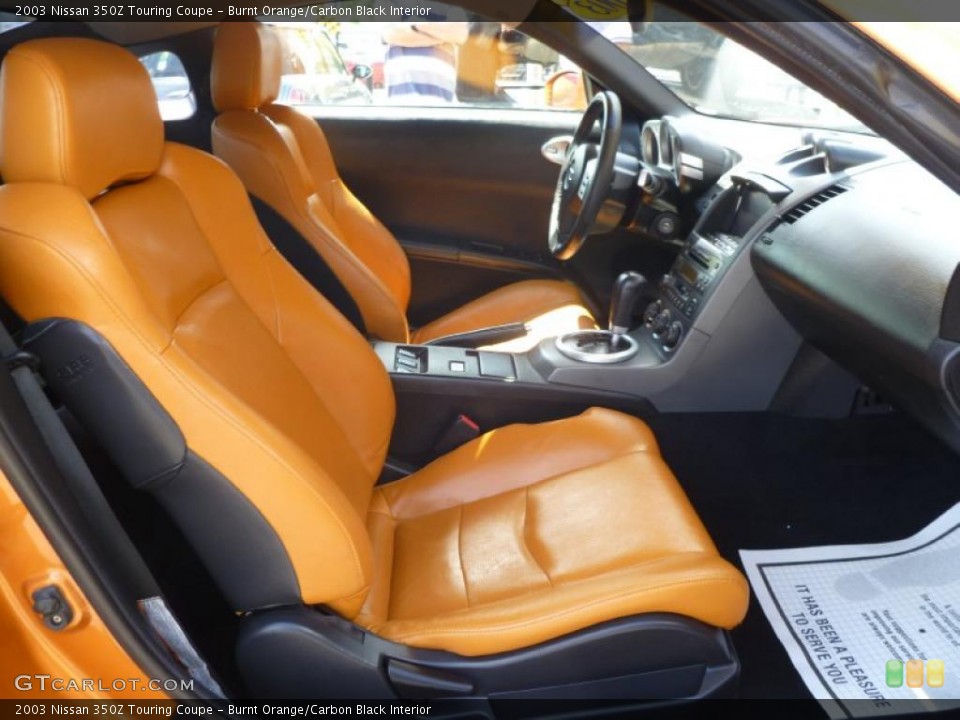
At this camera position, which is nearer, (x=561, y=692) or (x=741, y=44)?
(x=741, y=44)

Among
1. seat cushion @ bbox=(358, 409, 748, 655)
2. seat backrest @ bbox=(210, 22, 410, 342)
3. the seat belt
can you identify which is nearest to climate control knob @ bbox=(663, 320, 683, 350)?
seat cushion @ bbox=(358, 409, 748, 655)

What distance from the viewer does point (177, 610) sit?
4.73 ft

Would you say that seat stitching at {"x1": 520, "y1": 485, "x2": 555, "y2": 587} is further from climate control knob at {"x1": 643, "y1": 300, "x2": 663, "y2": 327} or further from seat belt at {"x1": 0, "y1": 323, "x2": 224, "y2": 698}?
climate control knob at {"x1": 643, "y1": 300, "x2": 663, "y2": 327}

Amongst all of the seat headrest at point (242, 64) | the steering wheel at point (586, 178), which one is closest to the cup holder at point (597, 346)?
the steering wheel at point (586, 178)

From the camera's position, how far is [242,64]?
2033 millimetres

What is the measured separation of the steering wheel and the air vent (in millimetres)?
402

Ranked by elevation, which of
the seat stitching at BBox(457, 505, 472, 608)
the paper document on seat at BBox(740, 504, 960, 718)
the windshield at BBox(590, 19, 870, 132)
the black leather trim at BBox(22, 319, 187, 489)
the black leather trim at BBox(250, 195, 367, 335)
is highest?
the windshield at BBox(590, 19, 870, 132)

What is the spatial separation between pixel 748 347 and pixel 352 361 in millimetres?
963

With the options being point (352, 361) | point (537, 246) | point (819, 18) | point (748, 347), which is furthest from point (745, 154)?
point (819, 18)

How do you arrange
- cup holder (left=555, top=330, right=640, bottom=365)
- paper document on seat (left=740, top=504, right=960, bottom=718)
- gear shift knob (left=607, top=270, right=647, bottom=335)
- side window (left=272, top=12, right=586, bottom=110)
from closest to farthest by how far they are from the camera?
1. paper document on seat (left=740, top=504, right=960, bottom=718)
2. cup holder (left=555, top=330, right=640, bottom=365)
3. gear shift knob (left=607, top=270, right=647, bottom=335)
4. side window (left=272, top=12, right=586, bottom=110)

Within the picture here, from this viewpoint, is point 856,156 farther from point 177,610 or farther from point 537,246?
point 177,610

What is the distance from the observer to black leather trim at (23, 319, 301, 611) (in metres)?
1.00

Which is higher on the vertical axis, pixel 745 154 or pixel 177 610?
pixel 745 154

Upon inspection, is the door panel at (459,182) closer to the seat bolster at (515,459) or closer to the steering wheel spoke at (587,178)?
the steering wheel spoke at (587,178)
